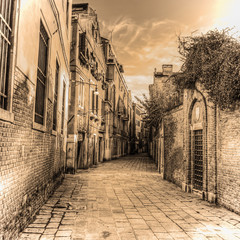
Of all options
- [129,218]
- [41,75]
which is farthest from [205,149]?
[41,75]

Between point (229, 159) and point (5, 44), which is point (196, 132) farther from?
point (5, 44)

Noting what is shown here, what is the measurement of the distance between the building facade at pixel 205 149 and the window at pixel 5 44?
227 inches

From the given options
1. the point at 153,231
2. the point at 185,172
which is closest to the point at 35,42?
the point at 153,231

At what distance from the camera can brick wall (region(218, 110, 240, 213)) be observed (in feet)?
21.4

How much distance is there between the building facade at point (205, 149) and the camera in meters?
6.79

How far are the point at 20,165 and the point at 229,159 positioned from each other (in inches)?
218

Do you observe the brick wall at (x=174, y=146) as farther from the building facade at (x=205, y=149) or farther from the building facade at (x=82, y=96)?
the building facade at (x=82, y=96)

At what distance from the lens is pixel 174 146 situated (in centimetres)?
1212

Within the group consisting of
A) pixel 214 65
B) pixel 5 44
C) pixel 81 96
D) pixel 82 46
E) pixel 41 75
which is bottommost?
pixel 5 44

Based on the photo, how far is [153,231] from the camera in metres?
5.08

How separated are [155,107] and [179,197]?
13414 mm

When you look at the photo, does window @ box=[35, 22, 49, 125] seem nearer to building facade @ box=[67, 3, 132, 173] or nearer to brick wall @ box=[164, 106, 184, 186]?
brick wall @ box=[164, 106, 184, 186]

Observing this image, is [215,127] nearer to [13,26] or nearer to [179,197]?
[179,197]

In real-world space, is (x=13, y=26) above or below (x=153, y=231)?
above
